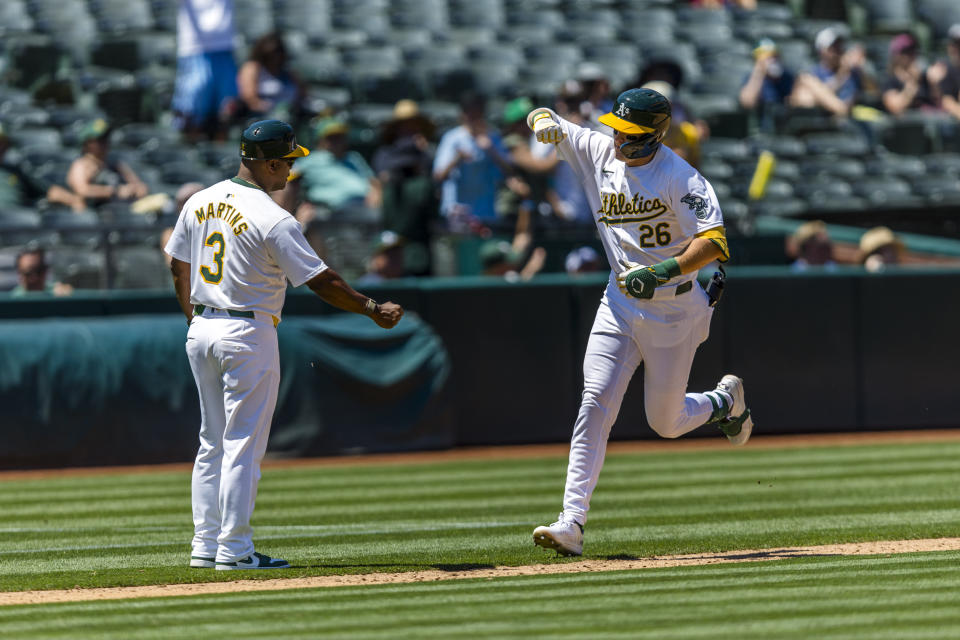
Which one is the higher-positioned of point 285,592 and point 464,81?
point 464,81

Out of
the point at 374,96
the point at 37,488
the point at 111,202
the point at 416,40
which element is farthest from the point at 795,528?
the point at 416,40

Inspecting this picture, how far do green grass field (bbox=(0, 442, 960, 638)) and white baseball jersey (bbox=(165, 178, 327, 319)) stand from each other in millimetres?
1219

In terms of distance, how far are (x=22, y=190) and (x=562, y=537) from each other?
9.45m

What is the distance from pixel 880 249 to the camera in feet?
47.2

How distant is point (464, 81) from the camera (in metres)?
18.5

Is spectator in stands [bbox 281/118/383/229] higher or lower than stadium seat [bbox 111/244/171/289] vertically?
higher

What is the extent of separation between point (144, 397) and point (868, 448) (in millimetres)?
5842

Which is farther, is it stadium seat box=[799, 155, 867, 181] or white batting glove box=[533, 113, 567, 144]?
stadium seat box=[799, 155, 867, 181]

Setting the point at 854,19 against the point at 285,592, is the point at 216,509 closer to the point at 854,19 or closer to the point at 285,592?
the point at 285,592

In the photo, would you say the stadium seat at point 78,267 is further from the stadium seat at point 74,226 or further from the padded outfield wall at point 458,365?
the padded outfield wall at point 458,365

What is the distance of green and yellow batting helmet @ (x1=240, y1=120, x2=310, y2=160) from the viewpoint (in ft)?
21.7

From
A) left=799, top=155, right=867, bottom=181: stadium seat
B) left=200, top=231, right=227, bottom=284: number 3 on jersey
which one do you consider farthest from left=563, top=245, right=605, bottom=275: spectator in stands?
left=200, top=231, right=227, bottom=284: number 3 on jersey

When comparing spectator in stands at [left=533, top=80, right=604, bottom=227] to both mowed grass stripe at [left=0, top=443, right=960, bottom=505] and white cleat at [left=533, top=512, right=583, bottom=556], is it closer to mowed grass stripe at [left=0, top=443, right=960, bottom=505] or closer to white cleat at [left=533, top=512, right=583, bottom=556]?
mowed grass stripe at [left=0, top=443, right=960, bottom=505]

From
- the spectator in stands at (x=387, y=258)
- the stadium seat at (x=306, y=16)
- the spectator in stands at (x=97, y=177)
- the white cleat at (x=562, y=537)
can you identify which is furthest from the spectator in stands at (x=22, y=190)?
the white cleat at (x=562, y=537)
